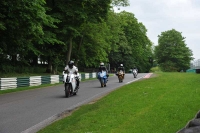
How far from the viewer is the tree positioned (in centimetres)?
9000

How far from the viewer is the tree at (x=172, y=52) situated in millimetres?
90000

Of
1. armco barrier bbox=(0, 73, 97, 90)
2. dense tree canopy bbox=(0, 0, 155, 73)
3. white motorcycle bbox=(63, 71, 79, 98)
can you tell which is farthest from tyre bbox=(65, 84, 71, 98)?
armco barrier bbox=(0, 73, 97, 90)

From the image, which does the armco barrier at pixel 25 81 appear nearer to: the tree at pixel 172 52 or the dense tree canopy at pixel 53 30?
the dense tree canopy at pixel 53 30

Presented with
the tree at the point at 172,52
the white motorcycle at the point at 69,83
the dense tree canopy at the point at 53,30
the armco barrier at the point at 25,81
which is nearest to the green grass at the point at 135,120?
the white motorcycle at the point at 69,83

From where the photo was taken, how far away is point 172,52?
3595 inches

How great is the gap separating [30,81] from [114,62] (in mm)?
54268

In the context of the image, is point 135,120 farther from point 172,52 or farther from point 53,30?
point 172,52

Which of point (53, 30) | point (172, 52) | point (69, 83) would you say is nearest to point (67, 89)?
point (69, 83)

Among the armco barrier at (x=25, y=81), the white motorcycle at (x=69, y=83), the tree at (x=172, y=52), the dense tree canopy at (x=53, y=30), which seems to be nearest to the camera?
the white motorcycle at (x=69, y=83)

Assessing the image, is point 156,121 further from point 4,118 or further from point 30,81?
point 30,81

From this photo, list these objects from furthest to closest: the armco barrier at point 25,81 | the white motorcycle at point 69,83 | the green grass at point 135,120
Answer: the armco barrier at point 25,81, the white motorcycle at point 69,83, the green grass at point 135,120

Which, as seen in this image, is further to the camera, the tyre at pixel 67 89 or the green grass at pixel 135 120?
the tyre at pixel 67 89

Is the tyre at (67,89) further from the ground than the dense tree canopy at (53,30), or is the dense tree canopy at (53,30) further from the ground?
the dense tree canopy at (53,30)

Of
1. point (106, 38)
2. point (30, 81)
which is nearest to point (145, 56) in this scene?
point (106, 38)
